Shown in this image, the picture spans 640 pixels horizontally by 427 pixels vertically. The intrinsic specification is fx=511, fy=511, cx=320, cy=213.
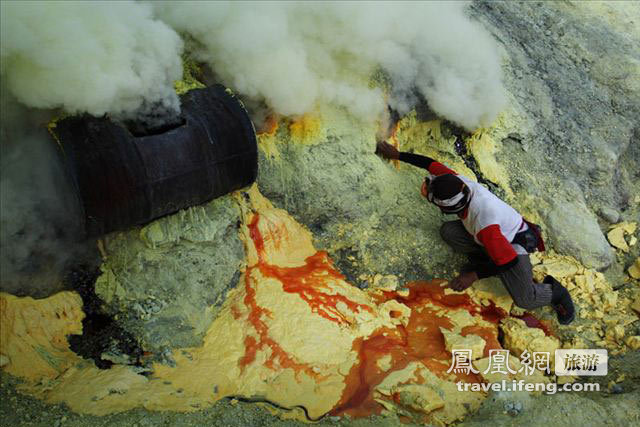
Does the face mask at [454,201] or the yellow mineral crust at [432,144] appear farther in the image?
the yellow mineral crust at [432,144]

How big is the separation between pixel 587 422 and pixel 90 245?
3.04 metres

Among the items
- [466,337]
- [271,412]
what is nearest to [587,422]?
[466,337]

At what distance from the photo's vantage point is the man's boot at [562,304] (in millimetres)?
3648

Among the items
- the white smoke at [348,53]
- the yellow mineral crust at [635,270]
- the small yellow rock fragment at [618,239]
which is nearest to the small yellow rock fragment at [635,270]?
the yellow mineral crust at [635,270]

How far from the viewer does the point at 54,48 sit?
8.01ft

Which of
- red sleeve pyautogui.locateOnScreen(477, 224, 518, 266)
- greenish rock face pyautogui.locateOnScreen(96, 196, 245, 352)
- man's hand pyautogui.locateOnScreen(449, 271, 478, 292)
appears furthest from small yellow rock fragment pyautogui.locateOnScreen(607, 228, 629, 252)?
greenish rock face pyautogui.locateOnScreen(96, 196, 245, 352)

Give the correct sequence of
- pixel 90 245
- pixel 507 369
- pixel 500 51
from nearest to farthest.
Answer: pixel 90 245, pixel 507 369, pixel 500 51

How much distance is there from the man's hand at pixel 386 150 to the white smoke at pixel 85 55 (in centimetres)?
166

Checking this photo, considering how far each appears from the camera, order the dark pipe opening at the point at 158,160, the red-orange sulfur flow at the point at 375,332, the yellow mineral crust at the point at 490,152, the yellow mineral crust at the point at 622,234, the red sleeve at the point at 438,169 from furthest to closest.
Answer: the yellow mineral crust at the point at 622,234, the yellow mineral crust at the point at 490,152, the red sleeve at the point at 438,169, the red-orange sulfur flow at the point at 375,332, the dark pipe opening at the point at 158,160

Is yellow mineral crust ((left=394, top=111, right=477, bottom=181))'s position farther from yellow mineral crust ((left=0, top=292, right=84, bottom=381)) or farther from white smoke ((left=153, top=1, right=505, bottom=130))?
yellow mineral crust ((left=0, top=292, right=84, bottom=381))

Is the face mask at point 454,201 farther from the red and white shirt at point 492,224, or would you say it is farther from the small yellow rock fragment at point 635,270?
the small yellow rock fragment at point 635,270

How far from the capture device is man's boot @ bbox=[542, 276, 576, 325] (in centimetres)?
365

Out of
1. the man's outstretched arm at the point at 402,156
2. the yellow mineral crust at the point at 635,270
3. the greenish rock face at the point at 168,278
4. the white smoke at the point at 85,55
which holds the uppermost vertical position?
the white smoke at the point at 85,55

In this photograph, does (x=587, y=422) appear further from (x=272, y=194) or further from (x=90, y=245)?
(x=90, y=245)
